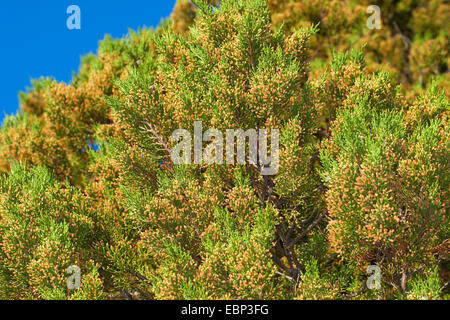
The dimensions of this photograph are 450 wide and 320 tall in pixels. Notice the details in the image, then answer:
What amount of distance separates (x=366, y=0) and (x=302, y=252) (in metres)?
24.0

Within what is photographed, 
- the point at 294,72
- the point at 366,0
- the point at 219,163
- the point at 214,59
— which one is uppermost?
the point at 366,0

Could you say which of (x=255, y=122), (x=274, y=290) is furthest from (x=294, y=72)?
(x=274, y=290)

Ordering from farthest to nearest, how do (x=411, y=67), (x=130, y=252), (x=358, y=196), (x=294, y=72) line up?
1. (x=411, y=67)
2. (x=130, y=252)
3. (x=294, y=72)
4. (x=358, y=196)

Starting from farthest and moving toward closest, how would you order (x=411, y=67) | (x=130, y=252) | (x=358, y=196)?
(x=411, y=67) < (x=130, y=252) < (x=358, y=196)

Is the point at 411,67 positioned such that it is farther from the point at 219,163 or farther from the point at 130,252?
the point at 130,252

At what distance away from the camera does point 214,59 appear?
14992 mm

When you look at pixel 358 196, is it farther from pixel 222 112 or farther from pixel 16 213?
pixel 16 213

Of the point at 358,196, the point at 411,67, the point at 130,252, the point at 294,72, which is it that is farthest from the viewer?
the point at 411,67

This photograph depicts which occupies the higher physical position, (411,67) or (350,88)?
(411,67)

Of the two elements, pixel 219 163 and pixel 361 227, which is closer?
pixel 361 227

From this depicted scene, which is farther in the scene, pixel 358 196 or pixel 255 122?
pixel 255 122

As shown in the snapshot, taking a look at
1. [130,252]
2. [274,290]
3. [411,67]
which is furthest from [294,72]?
[411,67]

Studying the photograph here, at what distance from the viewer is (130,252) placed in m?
14.3

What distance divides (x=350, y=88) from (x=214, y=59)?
185 inches
